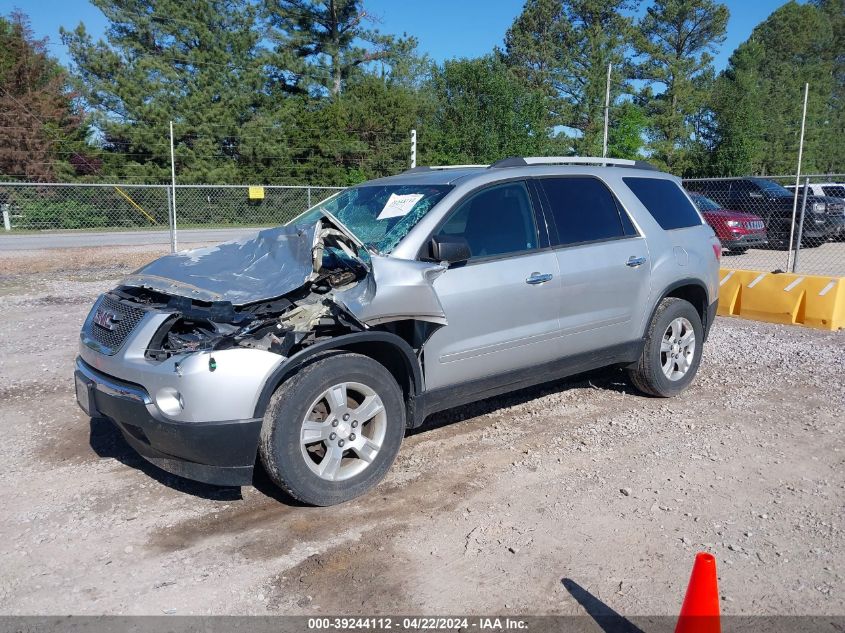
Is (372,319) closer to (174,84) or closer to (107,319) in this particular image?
(107,319)

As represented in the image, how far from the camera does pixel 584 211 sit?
5.17m

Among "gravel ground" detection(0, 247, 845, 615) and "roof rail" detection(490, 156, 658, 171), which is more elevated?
"roof rail" detection(490, 156, 658, 171)

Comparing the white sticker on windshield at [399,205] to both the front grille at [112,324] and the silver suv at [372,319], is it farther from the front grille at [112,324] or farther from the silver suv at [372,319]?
the front grille at [112,324]

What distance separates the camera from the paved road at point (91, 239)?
66.8 feet

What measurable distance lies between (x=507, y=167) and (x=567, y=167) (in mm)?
631

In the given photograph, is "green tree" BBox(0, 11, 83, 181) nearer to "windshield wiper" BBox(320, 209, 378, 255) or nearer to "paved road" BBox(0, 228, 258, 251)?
"paved road" BBox(0, 228, 258, 251)

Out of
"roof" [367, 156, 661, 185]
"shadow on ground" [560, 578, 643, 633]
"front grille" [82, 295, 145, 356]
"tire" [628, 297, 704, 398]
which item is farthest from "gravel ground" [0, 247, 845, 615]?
"roof" [367, 156, 661, 185]

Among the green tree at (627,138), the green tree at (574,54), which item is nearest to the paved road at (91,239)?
the green tree at (627,138)

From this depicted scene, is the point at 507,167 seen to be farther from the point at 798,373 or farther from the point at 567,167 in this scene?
the point at 798,373

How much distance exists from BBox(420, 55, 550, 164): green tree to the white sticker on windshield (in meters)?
29.1

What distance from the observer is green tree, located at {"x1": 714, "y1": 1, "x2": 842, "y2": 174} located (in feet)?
116

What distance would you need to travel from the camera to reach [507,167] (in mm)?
4953

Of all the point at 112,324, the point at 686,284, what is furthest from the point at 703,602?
the point at 686,284

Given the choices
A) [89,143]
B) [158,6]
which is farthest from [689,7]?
[89,143]
